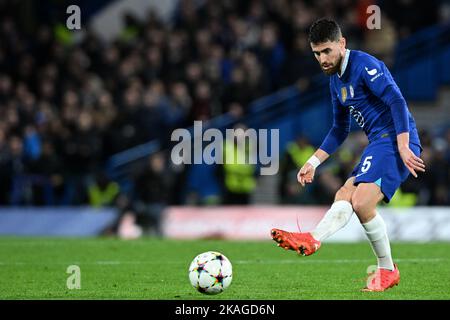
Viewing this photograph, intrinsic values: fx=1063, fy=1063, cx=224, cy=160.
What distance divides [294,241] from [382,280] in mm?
1132

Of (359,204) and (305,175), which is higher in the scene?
(305,175)

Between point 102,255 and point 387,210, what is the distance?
584 centimetres

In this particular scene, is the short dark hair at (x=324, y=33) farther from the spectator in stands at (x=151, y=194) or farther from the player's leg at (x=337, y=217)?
the spectator in stands at (x=151, y=194)

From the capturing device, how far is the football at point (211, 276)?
8.83 m

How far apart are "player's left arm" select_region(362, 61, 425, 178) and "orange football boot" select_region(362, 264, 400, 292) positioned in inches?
37.8

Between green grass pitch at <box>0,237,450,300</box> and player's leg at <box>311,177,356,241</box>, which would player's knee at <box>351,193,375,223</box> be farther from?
green grass pitch at <box>0,237,450,300</box>

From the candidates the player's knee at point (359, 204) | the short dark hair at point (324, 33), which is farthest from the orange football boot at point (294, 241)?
the short dark hair at point (324, 33)

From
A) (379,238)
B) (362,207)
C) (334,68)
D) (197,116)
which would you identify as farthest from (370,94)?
(197,116)

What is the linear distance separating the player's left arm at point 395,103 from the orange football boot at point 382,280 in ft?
3.15

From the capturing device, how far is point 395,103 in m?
8.70

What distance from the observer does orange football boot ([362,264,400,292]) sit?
29.8 ft

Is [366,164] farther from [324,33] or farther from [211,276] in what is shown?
[211,276]

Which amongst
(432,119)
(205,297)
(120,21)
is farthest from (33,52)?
(205,297)
